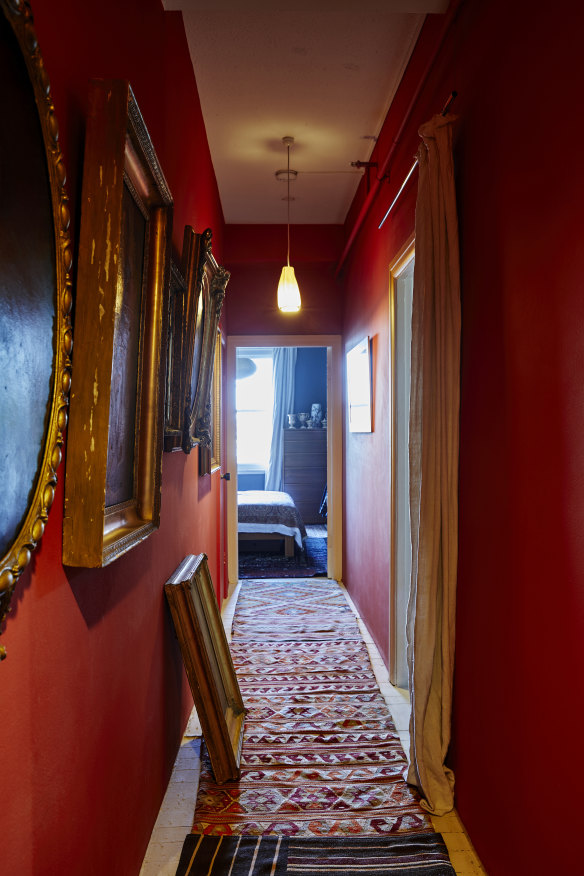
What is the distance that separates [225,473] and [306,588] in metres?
1.20

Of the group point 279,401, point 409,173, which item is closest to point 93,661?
point 409,173

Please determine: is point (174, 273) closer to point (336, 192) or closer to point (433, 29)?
point (433, 29)

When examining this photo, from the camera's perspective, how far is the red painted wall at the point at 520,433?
52.0 inches

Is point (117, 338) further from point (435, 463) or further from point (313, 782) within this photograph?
point (313, 782)

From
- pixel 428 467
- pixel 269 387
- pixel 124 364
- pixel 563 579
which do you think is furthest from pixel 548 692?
pixel 269 387

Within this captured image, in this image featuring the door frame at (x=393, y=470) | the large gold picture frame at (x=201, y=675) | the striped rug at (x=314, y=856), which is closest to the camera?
the striped rug at (x=314, y=856)

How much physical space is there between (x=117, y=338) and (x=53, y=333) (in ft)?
1.27

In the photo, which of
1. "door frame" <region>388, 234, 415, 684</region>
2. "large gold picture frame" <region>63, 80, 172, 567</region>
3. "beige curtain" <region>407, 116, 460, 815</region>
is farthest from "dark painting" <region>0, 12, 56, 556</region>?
"door frame" <region>388, 234, 415, 684</region>

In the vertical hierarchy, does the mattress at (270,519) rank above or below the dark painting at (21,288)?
below

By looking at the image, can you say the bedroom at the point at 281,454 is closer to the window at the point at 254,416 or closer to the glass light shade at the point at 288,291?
the window at the point at 254,416

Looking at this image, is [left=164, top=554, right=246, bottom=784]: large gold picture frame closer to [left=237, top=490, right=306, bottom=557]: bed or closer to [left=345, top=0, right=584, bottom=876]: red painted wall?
[left=345, top=0, right=584, bottom=876]: red painted wall

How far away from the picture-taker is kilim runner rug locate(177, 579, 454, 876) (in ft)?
6.50

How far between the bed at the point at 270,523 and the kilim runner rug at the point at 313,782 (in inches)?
101

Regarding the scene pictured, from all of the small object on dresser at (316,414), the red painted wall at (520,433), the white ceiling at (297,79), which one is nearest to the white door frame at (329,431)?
the white ceiling at (297,79)
